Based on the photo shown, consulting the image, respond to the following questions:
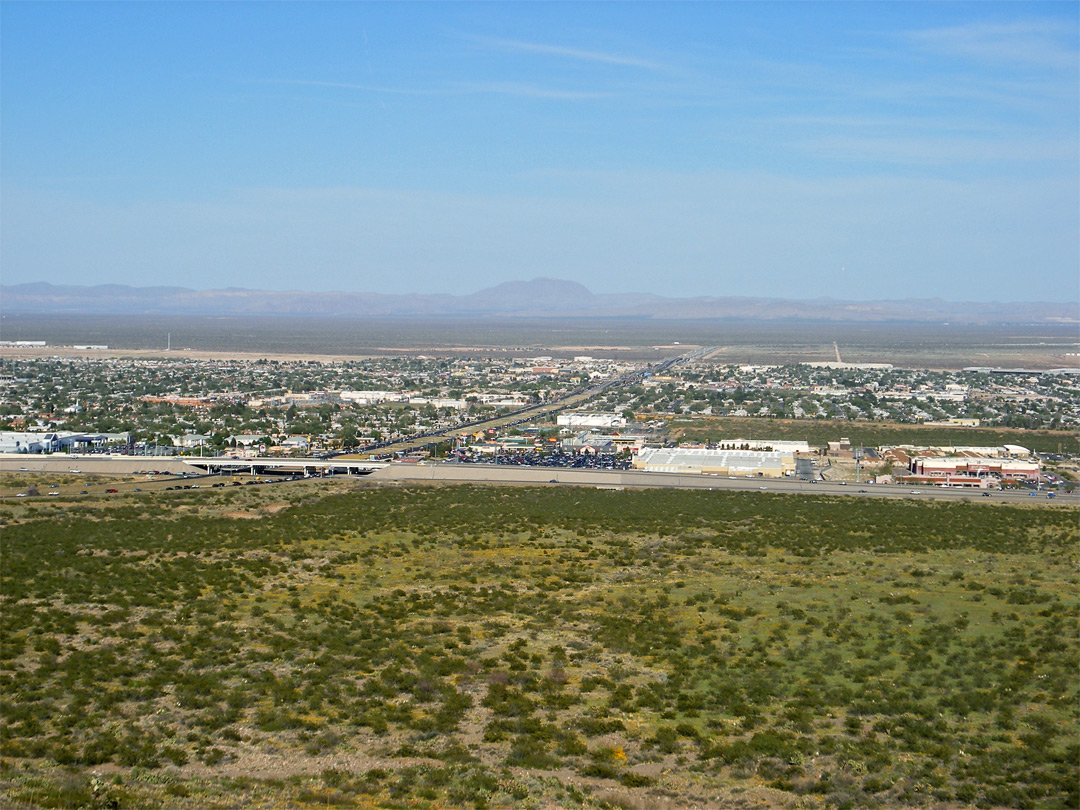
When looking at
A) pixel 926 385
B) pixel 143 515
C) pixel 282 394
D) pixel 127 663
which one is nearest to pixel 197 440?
pixel 143 515

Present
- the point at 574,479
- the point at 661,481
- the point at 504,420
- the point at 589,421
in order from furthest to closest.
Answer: the point at 504,420 < the point at 589,421 < the point at 574,479 < the point at 661,481

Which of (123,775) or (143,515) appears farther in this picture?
(143,515)

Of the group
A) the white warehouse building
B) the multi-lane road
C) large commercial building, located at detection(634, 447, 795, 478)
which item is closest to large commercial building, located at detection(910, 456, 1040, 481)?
the multi-lane road

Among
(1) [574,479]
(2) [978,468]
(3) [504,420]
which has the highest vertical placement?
(2) [978,468]

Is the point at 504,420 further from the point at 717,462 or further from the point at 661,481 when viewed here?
the point at 661,481

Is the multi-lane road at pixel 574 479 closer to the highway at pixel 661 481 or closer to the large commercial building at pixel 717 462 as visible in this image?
the highway at pixel 661 481

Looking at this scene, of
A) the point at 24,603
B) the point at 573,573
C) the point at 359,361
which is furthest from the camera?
the point at 359,361

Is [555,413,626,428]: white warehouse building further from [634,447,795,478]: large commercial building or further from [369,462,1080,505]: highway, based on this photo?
[369,462,1080,505]: highway

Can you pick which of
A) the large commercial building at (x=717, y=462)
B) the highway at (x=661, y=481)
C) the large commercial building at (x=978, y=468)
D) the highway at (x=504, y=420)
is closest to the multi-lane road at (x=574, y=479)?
the highway at (x=661, y=481)

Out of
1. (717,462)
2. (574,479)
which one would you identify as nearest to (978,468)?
(717,462)

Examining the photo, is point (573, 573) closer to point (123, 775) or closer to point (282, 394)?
point (123, 775)

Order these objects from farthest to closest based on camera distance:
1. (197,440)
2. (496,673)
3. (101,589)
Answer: (197,440), (101,589), (496,673)
